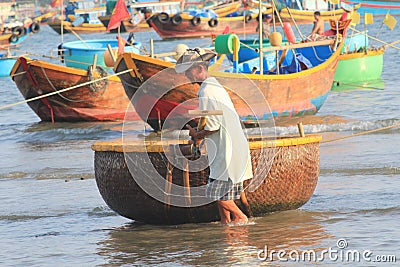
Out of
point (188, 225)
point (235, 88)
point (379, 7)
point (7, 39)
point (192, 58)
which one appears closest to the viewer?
point (192, 58)

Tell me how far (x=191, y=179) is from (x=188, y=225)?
460 mm

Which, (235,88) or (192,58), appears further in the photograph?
(235,88)

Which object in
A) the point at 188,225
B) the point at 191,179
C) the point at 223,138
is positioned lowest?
the point at 188,225

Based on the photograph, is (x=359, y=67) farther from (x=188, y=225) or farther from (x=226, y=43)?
(x=188, y=225)

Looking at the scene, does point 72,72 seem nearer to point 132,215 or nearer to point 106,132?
point 106,132

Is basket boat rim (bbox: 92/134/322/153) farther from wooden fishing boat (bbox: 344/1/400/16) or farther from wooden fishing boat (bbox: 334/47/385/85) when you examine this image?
wooden fishing boat (bbox: 344/1/400/16)

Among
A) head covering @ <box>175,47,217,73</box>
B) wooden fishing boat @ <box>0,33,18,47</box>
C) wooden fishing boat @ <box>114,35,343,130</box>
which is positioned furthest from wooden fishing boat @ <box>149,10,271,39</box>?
head covering @ <box>175,47,217,73</box>

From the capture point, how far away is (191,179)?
259 inches

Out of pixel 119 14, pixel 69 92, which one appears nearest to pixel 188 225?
pixel 119 14

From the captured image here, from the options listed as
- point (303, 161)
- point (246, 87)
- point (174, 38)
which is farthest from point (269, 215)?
point (174, 38)

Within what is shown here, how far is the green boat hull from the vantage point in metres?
19.4

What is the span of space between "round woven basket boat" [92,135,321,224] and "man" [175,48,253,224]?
19 cm

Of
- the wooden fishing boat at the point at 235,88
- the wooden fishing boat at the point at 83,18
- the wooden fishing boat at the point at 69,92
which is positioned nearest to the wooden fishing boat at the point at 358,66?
the wooden fishing boat at the point at 235,88

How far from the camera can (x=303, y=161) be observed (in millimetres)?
6859
